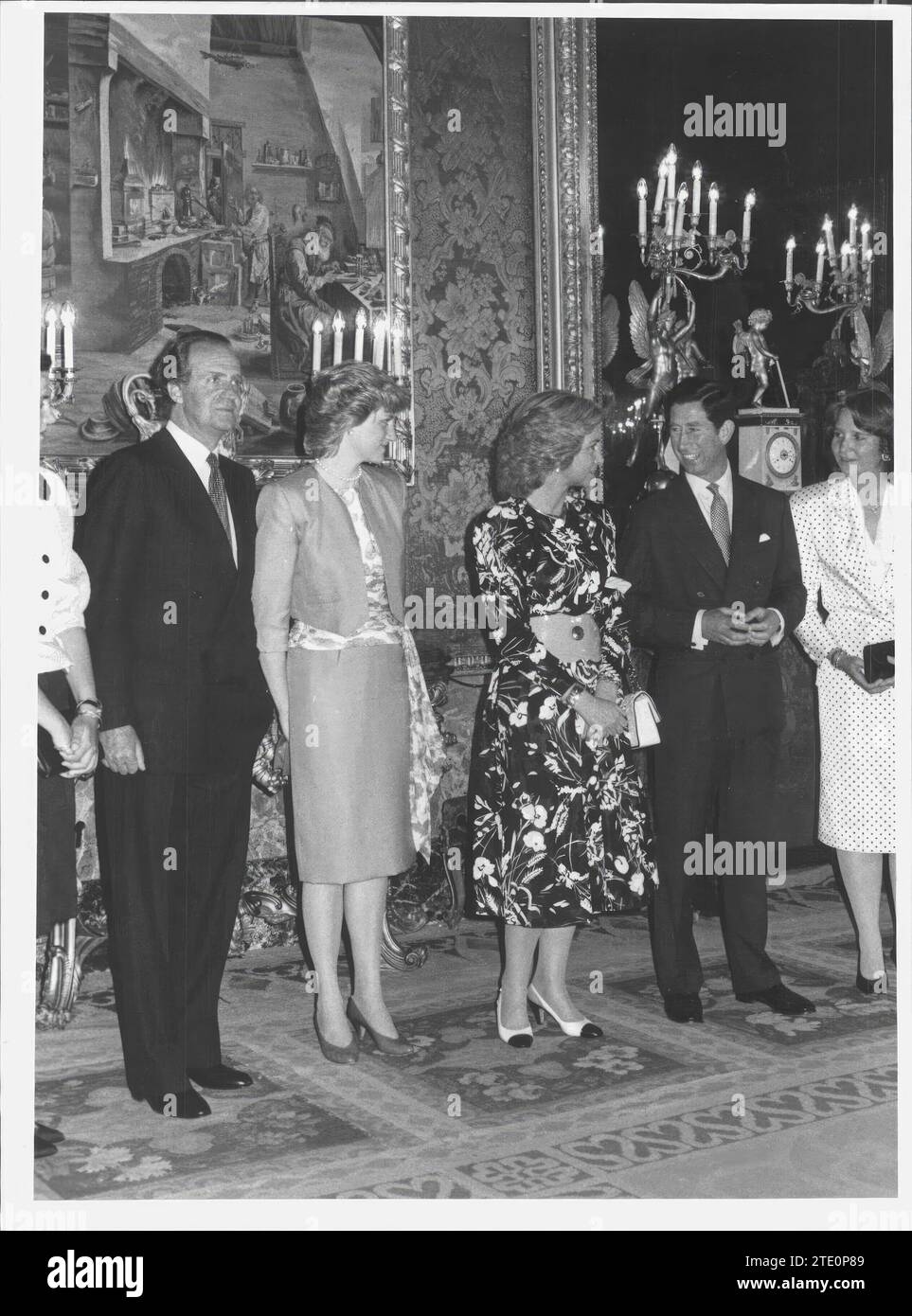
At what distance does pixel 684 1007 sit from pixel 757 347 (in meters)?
→ 3.03

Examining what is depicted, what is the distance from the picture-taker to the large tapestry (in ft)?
19.4

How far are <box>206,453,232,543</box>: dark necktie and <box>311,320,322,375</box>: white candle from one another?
1296mm

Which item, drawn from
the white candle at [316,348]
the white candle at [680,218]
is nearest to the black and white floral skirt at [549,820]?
the white candle at [316,348]

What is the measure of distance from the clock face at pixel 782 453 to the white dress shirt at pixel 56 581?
352 cm

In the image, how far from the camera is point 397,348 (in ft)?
19.1

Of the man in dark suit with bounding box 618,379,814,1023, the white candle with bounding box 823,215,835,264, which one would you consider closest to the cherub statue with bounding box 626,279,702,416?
the white candle with bounding box 823,215,835,264

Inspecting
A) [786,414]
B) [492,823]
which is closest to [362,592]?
[492,823]

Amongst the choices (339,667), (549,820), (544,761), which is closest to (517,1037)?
(549,820)

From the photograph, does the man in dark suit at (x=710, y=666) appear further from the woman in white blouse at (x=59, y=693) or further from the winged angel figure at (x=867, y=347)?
the winged angel figure at (x=867, y=347)

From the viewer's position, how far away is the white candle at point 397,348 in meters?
5.82

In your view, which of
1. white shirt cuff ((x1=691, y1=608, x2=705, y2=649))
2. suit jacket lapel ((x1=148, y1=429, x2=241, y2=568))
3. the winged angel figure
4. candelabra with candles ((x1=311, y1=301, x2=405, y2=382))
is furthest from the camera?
the winged angel figure

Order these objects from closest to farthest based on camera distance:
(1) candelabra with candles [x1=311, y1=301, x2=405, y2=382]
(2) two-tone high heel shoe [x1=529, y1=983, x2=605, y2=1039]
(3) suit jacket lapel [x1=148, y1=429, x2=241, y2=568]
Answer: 1. (3) suit jacket lapel [x1=148, y1=429, x2=241, y2=568]
2. (2) two-tone high heel shoe [x1=529, y1=983, x2=605, y2=1039]
3. (1) candelabra with candles [x1=311, y1=301, x2=405, y2=382]

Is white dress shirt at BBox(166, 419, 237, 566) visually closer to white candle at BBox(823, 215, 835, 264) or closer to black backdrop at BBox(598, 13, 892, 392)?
black backdrop at BBox(598, 13, 892, 392)

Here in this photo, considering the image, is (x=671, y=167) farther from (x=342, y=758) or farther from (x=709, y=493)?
(x=342, y=758)
